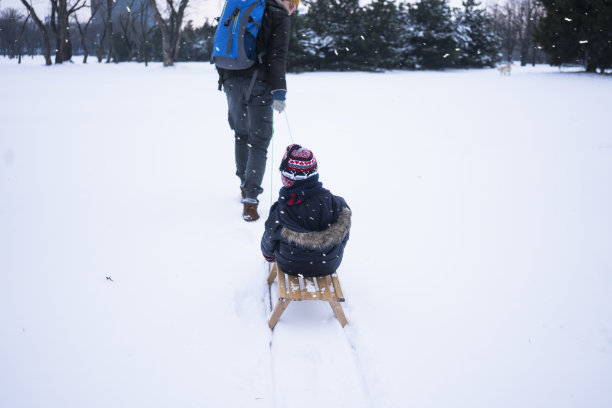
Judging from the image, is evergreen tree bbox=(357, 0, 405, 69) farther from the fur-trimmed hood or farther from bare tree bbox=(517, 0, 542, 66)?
bare tree bbox=(517, 0, 542, 66)

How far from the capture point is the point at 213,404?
1802 millimetres

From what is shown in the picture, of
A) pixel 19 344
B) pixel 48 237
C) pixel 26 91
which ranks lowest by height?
pixel 19 344

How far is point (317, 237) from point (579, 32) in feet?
56.3

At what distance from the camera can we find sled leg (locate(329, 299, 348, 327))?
2.18m

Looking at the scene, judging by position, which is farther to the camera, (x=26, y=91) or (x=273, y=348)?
(x=26, y=91)

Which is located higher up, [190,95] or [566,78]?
[566,78]

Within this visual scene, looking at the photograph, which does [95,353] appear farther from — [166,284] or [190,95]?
[190,95]

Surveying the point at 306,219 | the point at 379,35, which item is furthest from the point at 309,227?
the point at 379,35

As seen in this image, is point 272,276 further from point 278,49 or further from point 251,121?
point 278,49

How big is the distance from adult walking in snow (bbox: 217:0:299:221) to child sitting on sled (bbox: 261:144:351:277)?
1156 millimetres

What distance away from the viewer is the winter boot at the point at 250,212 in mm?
3492

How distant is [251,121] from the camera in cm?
327

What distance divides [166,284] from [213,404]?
105 centimetres

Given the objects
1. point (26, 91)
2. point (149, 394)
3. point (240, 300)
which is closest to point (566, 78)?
point (240, 300)
